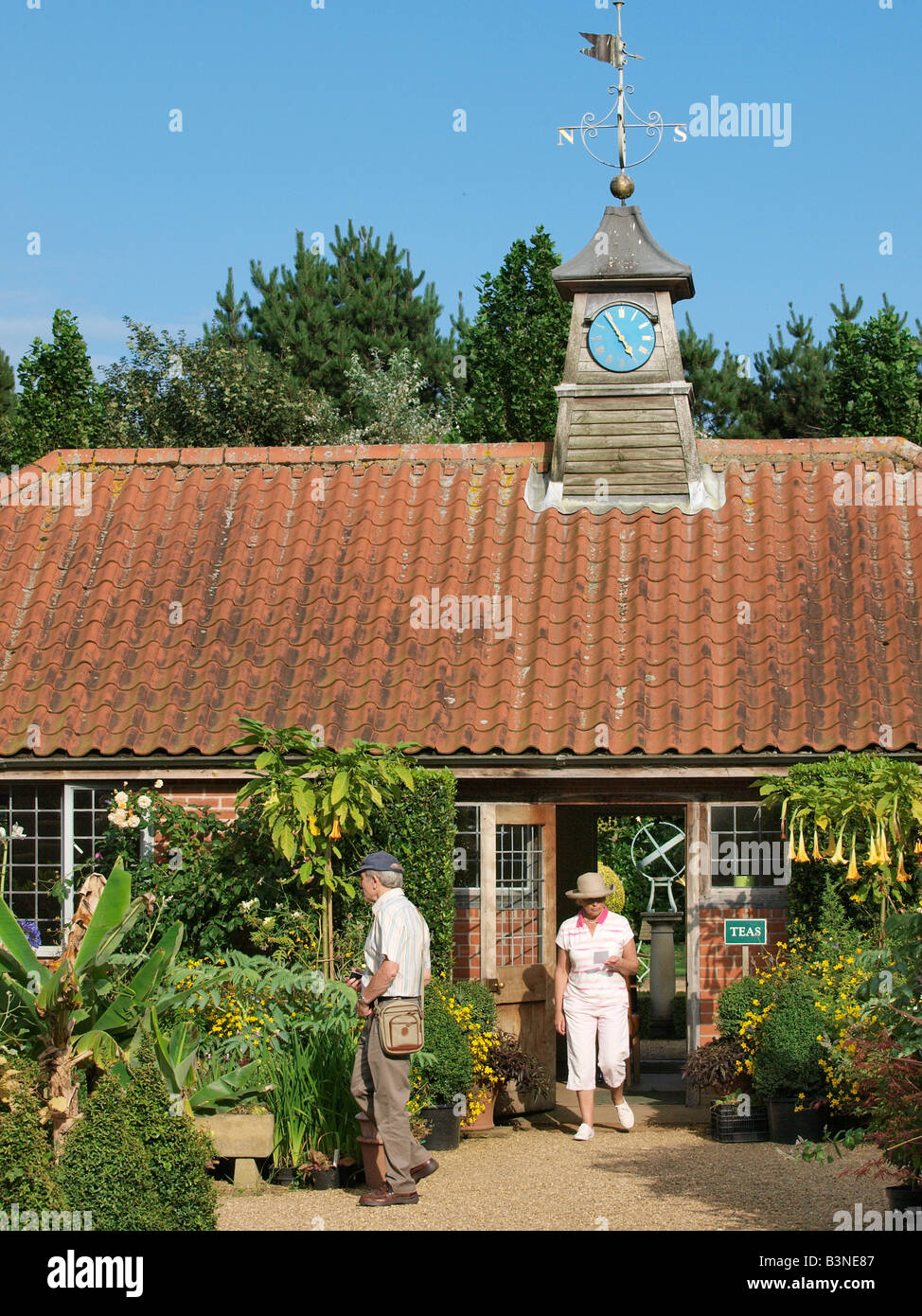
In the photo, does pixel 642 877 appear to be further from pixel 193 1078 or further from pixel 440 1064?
pixel 193 1078

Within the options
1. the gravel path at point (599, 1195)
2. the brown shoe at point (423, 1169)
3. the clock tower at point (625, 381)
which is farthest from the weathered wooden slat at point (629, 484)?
the brown shoe at point (423, 1169)

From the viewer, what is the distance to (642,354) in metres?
14.3

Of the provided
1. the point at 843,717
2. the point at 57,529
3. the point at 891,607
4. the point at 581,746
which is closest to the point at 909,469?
the point at 891,607

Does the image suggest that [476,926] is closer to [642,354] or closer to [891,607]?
[891,607]

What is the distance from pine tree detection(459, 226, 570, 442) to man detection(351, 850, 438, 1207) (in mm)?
15779

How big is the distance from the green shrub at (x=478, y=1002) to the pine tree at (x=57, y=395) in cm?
1285

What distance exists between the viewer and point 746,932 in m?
11.4

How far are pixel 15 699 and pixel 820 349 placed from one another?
23289mm

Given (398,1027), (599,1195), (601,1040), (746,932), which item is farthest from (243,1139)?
(746,932)

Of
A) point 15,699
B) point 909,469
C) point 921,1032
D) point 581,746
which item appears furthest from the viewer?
point 909,469

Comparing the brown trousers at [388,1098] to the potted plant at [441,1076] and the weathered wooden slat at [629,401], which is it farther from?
the weathered wooden slat at [629,401]

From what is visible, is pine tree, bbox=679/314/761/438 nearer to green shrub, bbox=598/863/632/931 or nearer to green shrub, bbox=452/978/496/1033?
green shrub, bbox=598/863/632/931

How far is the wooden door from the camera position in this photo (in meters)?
11.6

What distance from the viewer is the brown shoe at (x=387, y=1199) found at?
777cm
